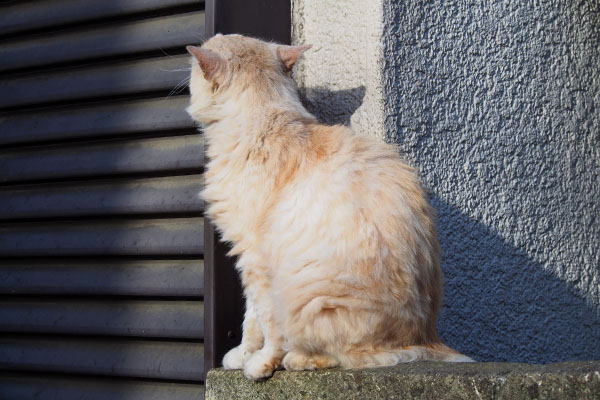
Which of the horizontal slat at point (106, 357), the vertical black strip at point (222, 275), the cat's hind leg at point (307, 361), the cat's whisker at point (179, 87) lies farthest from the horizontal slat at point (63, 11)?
the cat's hind leg at point (307, 361)

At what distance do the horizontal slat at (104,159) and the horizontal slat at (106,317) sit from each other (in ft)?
2.09

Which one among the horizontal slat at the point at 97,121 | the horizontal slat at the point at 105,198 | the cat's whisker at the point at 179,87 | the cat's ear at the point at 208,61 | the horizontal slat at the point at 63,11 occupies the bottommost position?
the horizontal slat at the point at 105,198

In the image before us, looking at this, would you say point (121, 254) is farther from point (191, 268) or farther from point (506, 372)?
Answer: point (506, 372)

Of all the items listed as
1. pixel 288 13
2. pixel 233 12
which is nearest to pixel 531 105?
pixel 288 13

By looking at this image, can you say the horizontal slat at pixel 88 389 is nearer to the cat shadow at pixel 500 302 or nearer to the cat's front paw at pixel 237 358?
the cat's front paw at pixel 237 358

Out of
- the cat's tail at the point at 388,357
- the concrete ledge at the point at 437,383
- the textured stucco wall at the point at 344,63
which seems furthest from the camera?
the textured stucco wall at the point at 344,63

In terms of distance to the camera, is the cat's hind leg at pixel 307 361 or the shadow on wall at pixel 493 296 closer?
the cat's hind leg at pixel 307 361

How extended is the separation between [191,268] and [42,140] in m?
1.11

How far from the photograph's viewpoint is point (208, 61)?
2.70 metres

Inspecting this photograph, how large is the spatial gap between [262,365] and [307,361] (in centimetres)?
16

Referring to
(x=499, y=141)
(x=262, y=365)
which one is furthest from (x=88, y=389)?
(x=499, y=141)

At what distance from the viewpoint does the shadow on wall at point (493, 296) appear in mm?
3074

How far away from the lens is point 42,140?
3398 mm

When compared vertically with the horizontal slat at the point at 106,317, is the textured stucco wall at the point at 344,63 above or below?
above
